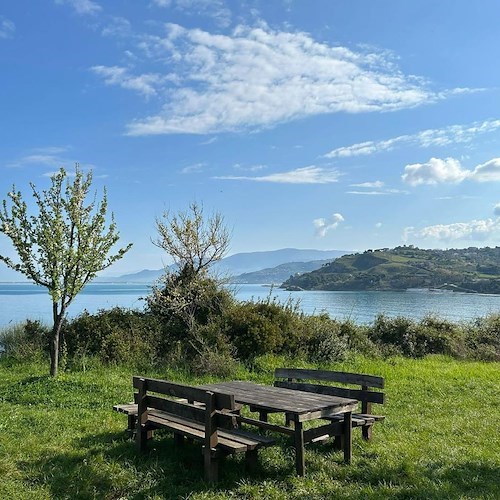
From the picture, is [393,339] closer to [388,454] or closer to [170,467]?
[388,454]

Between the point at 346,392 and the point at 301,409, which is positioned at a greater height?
the point at 301,409

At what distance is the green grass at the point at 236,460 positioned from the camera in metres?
5.12

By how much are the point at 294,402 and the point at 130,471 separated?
202 centimetres

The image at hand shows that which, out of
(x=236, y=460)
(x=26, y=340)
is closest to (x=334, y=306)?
(x=26, y=340)

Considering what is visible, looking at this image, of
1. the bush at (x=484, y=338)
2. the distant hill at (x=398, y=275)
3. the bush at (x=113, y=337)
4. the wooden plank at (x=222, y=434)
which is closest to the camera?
the wooden plank at (x=222, y=434)

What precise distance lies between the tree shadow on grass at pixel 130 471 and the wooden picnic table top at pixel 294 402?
0.71 meters

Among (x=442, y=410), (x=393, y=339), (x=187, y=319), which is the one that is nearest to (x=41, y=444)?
(x=442, y=410)

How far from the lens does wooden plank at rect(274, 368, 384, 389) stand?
719cm

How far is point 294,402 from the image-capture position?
6.05 meters

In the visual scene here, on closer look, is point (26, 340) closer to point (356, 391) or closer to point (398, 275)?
point (356, 391)

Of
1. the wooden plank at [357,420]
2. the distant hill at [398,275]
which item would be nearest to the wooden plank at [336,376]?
the wooden plank at [357,420]

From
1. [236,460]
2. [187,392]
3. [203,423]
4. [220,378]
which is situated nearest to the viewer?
[203,423]

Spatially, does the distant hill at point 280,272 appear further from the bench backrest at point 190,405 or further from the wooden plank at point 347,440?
the wooden plank at point 347,440

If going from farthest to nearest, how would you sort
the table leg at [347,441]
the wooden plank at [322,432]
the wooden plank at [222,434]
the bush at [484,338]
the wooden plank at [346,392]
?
the bush at [484,338]
the wooden plank at [346,392]
the table leg at [347,441]
the wooden plank at [322,432]
the wooden plank at [222,434]
